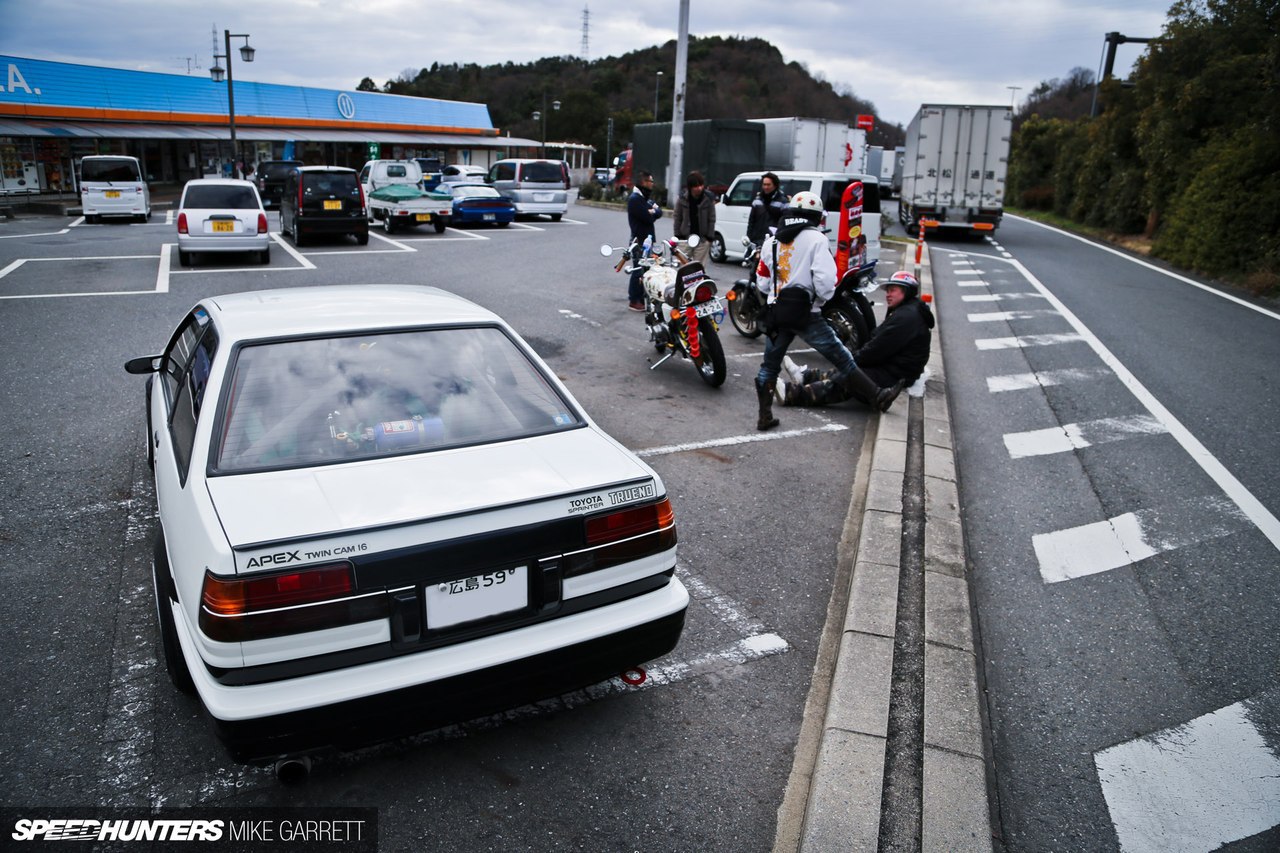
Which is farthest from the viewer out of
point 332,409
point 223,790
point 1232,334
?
point 1232,334

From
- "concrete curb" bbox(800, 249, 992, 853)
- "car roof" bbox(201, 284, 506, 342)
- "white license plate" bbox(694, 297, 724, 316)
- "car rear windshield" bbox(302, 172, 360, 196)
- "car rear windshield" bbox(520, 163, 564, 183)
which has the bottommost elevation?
"concrete curb" bbox(800, 249, 992, 853)

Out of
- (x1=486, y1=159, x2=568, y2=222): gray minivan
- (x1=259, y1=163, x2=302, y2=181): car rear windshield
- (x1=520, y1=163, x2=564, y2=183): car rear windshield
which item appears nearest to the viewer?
(x1=486, y1=159, x2=568, y2=222): gray minivan

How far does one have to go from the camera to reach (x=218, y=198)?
15656 millimetres

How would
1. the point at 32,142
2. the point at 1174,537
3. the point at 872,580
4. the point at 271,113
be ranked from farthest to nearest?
the point at 271,113 → the point at 32,142 → the point at 1174,537 → the point at 872,580

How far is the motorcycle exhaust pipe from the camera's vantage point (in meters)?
2.73

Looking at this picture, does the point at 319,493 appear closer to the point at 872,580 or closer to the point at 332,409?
the point at 332,409

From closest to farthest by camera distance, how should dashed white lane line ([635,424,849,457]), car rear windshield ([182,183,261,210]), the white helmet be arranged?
1. dashed white lane line ([635,424,849,457])
2. the white helmet
3. car rear windshield ([182,183,261,210])

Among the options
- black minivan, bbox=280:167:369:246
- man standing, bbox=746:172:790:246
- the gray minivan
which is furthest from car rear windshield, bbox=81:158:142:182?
man standing, bbox=746:172:790:246

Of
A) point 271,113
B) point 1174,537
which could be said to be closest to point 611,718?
point 1174,537

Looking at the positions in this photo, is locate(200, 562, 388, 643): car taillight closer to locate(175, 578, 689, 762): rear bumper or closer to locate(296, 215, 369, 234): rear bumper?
locate(175, 578, 689, 762): rear bumper

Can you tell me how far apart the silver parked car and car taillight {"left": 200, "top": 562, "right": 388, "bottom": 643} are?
48.3 feet

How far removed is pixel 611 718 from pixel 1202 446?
20.2 ft

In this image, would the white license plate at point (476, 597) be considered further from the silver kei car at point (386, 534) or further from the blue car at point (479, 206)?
the blue car at point (479, 206)

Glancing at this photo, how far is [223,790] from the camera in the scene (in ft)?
9.64
